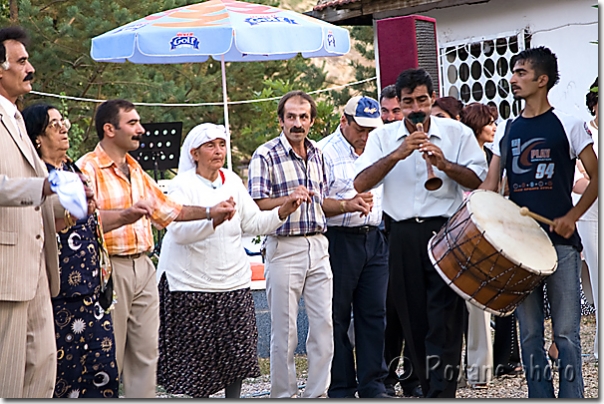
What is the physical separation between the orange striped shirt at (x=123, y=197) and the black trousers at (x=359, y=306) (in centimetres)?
126

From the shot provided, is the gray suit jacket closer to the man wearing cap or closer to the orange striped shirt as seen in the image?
the orange striped shirt

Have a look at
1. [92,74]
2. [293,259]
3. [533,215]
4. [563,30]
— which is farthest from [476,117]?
[92,74]

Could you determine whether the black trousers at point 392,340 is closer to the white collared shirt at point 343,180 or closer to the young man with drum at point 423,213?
the white collared shirt at point 343,180

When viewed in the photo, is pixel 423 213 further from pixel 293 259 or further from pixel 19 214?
pixel 19 214

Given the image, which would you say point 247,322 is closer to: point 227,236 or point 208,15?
point 227,236

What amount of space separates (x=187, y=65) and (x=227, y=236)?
14733mm

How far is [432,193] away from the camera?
17.4 feet

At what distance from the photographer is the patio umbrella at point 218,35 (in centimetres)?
955

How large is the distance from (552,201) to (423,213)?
29.1 inches

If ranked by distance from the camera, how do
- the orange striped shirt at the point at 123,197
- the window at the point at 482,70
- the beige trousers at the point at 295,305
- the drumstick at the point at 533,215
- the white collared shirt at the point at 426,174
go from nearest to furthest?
the drumstick at the point at 533,215
the orange striped shirt at the point at 123,197
the white collared shirt at the point at 426,174
the beige trousers at the point at 295,305
the window at the point at 482,70

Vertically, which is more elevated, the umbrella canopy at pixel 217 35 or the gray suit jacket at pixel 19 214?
the umbrella canopy at pixel 217 35

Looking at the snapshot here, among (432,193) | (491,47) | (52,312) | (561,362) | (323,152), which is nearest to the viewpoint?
(52,312)

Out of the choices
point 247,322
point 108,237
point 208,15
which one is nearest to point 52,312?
point 108,237

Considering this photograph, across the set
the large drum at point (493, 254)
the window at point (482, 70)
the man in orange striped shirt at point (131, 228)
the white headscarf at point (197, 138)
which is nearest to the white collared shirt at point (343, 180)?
the white headscarf at point (197, 138)
